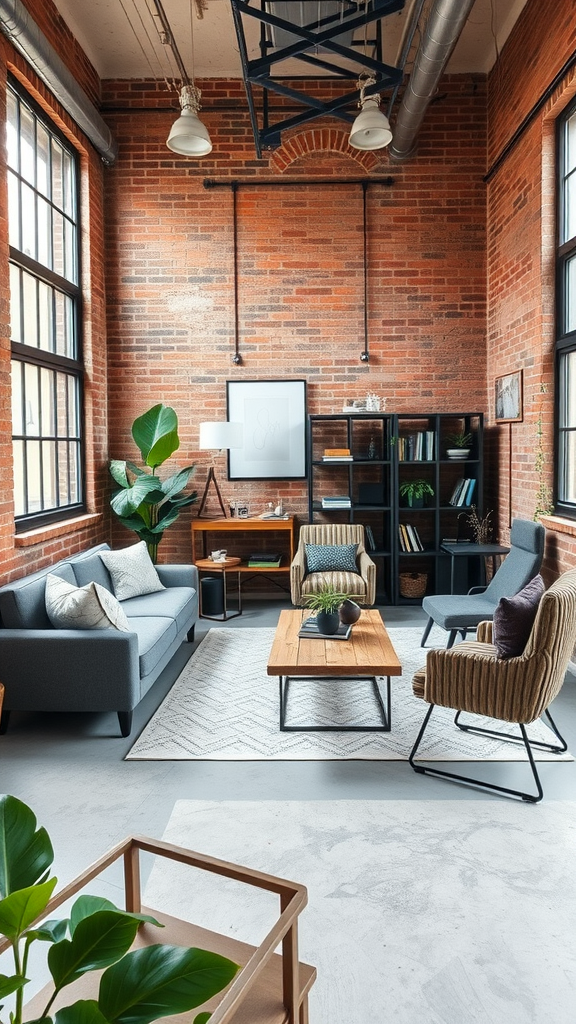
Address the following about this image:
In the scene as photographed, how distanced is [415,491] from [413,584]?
2.84 ft

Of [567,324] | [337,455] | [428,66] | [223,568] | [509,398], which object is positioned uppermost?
[428,66]

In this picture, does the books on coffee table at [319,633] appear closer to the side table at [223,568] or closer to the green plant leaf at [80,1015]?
the side table at [223,568]

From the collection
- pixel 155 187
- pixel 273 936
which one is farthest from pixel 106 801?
pixel 155 187

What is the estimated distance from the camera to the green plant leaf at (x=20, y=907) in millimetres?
906

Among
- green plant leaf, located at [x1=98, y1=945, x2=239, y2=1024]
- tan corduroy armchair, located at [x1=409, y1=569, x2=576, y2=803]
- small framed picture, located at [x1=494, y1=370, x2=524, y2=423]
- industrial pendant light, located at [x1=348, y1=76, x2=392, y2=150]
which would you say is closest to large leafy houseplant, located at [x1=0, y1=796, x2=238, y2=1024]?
green plant leaf, located at [x1=98, y1=945, x2=239, y2=1024]

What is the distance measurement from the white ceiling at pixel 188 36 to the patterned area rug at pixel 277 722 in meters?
5.10

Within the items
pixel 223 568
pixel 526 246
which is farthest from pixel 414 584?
pixel 526 246

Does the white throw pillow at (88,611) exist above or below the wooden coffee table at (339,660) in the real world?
above

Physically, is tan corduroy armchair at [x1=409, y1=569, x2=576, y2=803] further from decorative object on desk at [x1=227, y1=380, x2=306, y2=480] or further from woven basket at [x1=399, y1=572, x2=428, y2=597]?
decorative object on desk at [x1=227, y1=380, x2=306, y2=480]

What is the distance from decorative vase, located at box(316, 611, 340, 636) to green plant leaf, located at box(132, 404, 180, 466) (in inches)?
109

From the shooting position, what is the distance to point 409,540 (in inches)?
261

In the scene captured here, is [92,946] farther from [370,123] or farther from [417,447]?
[417,447]

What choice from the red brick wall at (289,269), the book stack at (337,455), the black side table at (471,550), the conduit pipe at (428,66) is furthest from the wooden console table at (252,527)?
the conduit pipe at (428,66)

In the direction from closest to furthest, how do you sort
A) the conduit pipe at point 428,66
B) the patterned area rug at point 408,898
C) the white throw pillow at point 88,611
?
1. the patterned area rug at point 408,898
2. the white throw pillow at point 88,611
3. the conduit pipe at point 428,66
